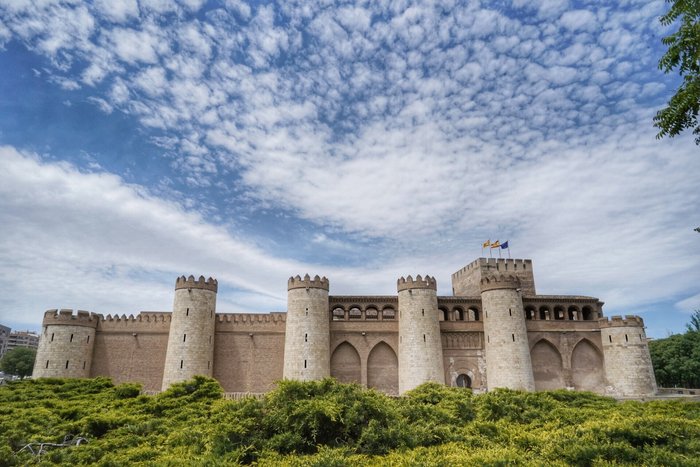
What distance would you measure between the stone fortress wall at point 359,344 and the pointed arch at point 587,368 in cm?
8

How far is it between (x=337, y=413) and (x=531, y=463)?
12.0 ft

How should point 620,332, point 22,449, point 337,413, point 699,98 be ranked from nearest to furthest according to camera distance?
point 699,98 → point 337,413 → point 22,449 → point 620,332

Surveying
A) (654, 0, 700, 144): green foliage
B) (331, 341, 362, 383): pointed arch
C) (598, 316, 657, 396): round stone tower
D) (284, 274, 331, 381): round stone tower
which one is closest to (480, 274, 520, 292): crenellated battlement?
(598, 316, 657, 396): round stone tower

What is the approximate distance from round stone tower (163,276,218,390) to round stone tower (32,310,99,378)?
605cm

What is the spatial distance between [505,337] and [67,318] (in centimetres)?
3076

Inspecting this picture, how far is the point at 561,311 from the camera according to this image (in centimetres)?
3544

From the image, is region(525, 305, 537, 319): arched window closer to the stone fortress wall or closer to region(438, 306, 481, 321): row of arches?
the stone fortress wall

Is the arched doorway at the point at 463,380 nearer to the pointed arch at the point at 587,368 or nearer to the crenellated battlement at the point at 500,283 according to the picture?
the crenellated battlement at the point at 500,283

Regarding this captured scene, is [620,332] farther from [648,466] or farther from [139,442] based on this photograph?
[139,442]

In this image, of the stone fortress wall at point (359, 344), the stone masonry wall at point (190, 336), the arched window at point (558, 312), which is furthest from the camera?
the arched window at point (558, 312)

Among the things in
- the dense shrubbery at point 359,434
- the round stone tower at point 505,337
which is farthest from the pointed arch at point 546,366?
the dense shrubbery at point 359,434

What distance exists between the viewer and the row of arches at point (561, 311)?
33.8 m

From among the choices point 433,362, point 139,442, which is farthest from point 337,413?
point 433,362

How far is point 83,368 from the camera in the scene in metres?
30.2
